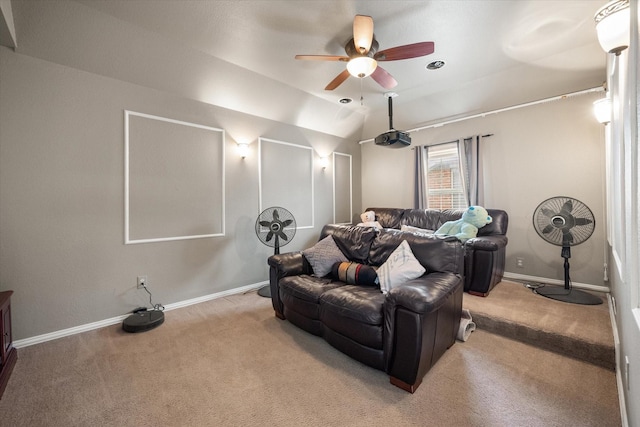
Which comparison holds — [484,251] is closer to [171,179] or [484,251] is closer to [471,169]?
[471,169]

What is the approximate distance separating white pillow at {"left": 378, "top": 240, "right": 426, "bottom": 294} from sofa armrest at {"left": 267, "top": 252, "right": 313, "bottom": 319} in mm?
905

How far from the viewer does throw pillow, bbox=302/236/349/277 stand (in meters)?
2.75

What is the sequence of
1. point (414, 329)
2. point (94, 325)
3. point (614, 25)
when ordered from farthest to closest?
1. point (94, 325)
2. point (414, 329)
3. point (614, 25)

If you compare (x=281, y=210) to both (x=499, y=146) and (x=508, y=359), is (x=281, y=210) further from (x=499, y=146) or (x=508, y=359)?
(x=499, y=146)

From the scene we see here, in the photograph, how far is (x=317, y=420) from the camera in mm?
1508

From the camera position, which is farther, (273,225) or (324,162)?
(324,162)

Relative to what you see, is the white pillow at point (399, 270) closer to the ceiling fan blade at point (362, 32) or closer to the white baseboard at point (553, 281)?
the ceiling fan blade at point (362, 32)

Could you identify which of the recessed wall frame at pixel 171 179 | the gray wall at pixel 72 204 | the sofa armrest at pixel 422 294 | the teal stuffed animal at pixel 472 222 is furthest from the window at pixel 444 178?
the gray wall at pixel 72 204

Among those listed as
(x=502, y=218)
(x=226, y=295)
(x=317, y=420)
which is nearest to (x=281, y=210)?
(x=226, y=295)

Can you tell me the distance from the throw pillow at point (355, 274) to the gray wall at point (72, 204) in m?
1.90

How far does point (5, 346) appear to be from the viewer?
6.27 feet

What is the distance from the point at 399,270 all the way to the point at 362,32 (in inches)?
79.7

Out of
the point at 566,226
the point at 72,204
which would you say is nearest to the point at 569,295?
the point at 566,226

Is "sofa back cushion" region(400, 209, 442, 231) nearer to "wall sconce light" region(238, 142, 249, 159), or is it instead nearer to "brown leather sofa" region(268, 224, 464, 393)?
"brown leather sofa" region(268, 224, 464, 393)
